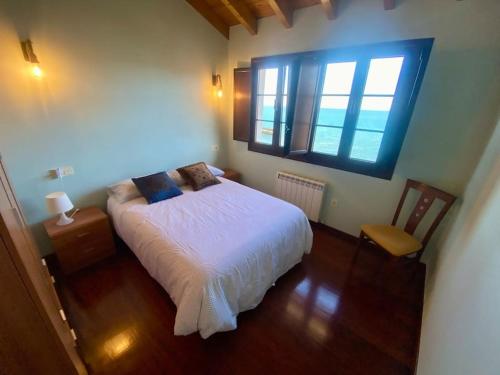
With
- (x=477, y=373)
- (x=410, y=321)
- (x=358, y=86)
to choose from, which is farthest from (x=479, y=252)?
(x=358, y=86)

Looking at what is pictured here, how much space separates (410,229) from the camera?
2080mm

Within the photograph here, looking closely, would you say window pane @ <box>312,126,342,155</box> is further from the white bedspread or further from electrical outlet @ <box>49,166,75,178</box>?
electrical outlet @ <box>49,166,75,178</box>

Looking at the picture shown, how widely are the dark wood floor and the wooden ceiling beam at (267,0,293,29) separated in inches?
111

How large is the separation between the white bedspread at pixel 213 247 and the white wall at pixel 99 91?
63 centimetres

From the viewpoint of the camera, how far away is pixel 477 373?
0.68 metres

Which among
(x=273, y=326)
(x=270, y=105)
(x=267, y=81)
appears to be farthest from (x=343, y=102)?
(x=273, y=326)

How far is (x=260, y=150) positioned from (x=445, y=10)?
90.3 inches

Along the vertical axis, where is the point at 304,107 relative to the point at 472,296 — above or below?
above

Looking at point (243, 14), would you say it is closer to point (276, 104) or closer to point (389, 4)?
point (276, 104)

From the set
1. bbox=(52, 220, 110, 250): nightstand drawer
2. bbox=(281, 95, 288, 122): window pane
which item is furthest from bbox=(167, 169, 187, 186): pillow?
bbox=(281, 95, 288, 122): window pane

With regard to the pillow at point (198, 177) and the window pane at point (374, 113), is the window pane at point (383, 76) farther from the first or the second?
the pillow at point (198, 177)

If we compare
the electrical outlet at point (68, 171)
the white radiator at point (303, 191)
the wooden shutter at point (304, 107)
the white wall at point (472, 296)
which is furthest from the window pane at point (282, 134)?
the electrical outlet at point (68, 171)

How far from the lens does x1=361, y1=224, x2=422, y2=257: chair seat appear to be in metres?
1.86

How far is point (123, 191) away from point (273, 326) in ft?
6.66
